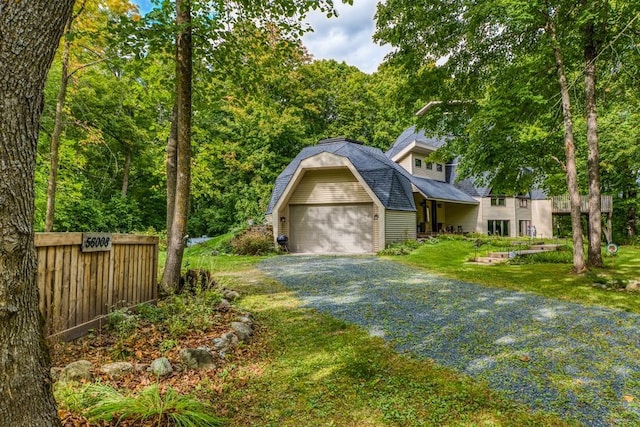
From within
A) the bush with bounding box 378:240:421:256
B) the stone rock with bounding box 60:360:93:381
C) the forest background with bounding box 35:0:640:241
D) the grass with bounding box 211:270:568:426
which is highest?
the forest background with bounding box 35:0:640:241

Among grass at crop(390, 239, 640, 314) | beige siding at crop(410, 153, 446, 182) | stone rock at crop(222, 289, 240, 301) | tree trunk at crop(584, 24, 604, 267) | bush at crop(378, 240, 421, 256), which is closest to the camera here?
grass at crop(390, 239, 640, 314)

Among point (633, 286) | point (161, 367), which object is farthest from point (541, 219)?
point (161, 367)

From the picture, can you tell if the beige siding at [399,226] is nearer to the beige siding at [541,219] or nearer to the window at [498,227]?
the window at [498,227]

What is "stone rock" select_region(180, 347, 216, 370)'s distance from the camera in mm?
3676

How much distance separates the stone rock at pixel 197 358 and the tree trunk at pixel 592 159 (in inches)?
384

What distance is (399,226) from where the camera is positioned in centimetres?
1698

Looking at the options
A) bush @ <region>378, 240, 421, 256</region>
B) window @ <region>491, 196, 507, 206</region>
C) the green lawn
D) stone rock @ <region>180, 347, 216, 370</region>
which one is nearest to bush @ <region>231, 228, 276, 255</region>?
bush @ <region>378, 240, 421, 256</region>

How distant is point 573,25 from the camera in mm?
8477

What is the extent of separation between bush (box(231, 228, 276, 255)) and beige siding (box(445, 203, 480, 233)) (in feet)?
45.7

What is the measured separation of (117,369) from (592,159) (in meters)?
11.2

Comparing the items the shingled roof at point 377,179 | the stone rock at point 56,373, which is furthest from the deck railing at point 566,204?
the stone rock at point 56,373

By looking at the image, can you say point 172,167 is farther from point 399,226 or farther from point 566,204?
point 566,204

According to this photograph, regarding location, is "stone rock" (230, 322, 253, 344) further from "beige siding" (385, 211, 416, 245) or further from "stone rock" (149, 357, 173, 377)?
"beige siding" (385, 211, 416, 245)

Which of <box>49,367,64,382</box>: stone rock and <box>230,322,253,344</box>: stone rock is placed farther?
<box>230,322,253,344</box>: stone rock
